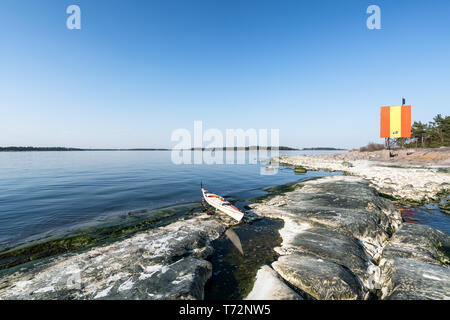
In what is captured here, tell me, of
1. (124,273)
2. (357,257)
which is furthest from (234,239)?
(357,257)

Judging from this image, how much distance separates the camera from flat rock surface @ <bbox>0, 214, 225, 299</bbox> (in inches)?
243

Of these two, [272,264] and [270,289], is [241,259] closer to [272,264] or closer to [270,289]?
[272,264]

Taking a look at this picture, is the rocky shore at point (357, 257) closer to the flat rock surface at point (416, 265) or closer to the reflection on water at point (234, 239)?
the flat rock surface at point (416, 265)

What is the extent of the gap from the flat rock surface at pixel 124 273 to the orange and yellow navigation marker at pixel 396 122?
59.6m

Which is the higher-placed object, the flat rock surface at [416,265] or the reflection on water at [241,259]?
the flat rock surface at [416,265]

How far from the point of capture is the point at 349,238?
10.1 m

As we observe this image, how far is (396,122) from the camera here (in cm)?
4525

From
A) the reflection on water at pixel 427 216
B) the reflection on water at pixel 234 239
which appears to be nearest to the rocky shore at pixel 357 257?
the reflection on water at pixel 427 216

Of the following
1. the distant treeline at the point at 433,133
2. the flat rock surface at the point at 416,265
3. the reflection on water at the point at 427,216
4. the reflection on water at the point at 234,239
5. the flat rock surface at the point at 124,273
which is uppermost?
the distant treeline at the point at 433,133

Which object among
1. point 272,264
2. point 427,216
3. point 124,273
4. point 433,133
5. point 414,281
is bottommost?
point 427,216

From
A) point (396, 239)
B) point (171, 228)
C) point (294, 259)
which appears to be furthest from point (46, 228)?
point (396, 239)

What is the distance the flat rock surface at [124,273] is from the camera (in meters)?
6.18

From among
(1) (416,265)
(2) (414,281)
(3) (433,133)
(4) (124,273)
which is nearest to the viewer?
(2) (414,281)

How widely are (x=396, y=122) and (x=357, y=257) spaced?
5619cm
